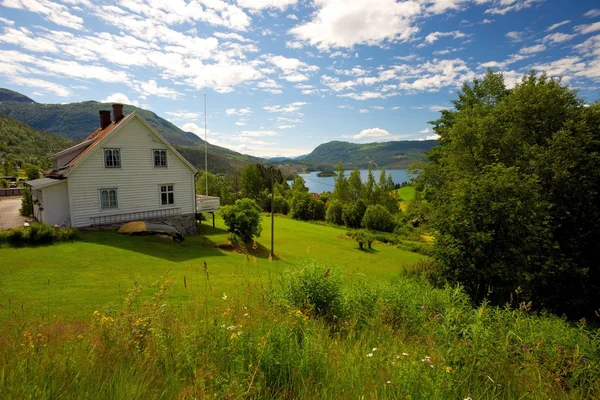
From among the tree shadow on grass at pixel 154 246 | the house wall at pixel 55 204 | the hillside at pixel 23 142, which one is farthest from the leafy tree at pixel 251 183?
the hillside at pixel 23 142

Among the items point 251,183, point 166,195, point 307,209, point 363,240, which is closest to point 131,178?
point 166,195

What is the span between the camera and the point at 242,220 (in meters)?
22.8

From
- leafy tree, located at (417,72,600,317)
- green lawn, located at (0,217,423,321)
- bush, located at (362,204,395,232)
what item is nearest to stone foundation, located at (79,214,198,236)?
green lawn, located at (0,217,423,321)

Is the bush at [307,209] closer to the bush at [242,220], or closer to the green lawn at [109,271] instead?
the green lawn at [109,271]

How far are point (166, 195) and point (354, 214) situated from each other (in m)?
38.8

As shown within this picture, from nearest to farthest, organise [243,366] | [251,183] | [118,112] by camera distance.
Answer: [243,366] → [118,112] → [251,183]

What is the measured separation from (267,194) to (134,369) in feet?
233

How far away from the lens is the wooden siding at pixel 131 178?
2034cm

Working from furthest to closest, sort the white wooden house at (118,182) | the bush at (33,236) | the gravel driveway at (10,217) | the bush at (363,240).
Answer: the bush at (363,240) < the gravel driveway at (10,217) < the white wooden house at (118,182) < the bush at (33,236)

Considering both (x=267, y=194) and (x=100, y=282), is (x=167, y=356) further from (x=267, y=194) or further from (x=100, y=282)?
(x=267, y=194)

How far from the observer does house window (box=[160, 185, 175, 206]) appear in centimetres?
2488

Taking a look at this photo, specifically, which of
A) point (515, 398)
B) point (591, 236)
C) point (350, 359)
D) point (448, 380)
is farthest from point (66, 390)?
point (591, 236)

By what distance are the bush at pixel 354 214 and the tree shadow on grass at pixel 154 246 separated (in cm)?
3810

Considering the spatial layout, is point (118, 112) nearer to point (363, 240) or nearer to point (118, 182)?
point (118, 182)
